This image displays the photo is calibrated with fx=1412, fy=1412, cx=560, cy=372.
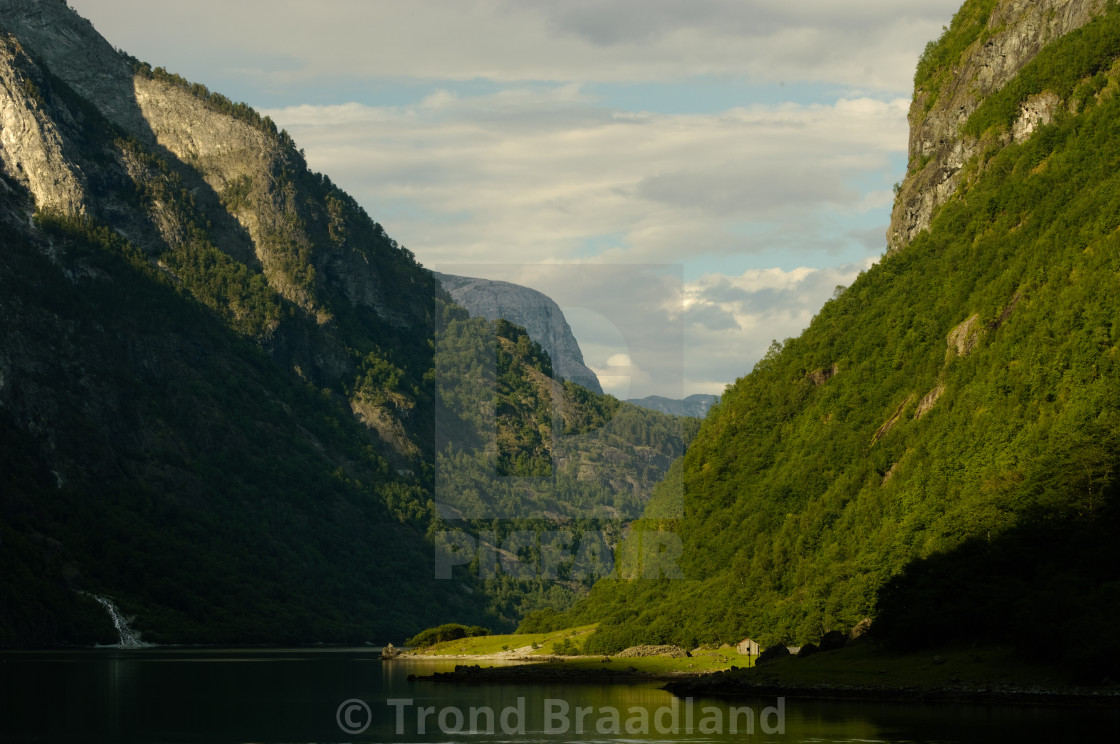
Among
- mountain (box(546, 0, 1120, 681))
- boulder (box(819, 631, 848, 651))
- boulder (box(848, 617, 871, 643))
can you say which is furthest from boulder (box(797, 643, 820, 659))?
mountain (box(546, 0, 1120, 681))

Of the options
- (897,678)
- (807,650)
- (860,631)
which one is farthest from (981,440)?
(897,678)

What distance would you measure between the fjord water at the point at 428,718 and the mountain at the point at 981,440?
48.1 ft

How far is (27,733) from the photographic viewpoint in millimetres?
99812

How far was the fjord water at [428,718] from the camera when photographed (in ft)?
301

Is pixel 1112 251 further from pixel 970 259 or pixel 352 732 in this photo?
pixel 352 732

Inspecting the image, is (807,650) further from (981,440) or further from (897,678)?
(981,440)

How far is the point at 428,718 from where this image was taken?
373ft

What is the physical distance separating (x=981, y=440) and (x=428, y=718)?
63521 millimetres

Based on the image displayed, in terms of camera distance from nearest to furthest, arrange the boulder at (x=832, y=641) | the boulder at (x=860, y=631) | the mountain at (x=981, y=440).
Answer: the mountain at (x=981, y=440) → the boulder at (x=860, y=631) → the boulder at (x=832, y=641)

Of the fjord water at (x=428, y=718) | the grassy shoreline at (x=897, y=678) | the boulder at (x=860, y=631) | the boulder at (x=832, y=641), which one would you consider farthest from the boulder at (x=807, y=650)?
the fjord water at (x=428, y=718)

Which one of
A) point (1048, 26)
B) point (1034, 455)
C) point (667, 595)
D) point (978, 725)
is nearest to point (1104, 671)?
point (978, 725)

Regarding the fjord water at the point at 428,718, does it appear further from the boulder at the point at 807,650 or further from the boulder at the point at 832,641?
the boulder at the point at 832,641

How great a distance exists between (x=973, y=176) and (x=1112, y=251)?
198 feet

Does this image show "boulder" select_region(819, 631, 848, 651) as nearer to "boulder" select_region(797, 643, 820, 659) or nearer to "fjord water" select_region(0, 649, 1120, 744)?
"boulder" select_region(797, 643, 820, 659)
